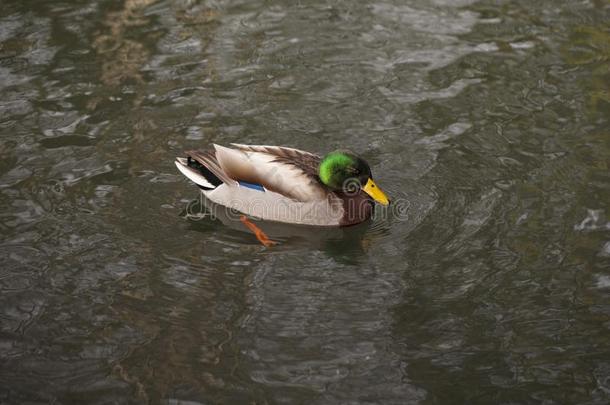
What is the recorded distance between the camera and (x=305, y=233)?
775 centimetres

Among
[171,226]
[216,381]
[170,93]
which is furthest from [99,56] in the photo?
[216,381]

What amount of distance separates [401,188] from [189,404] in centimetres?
325

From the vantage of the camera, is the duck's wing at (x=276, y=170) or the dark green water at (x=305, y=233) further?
the duck's wing at (x=276, y=170)

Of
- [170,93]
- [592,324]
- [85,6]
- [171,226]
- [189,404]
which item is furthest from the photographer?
[85,6]

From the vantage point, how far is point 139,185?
8133 millimetres

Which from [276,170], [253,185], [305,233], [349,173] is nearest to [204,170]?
[253,185]

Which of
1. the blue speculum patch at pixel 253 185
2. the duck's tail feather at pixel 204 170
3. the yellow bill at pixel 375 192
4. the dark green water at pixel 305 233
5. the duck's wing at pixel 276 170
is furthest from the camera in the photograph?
the duck's tail feather at pixel 204 170

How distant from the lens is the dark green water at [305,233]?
5.84 m

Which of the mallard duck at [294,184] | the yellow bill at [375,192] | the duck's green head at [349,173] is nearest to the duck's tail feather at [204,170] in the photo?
the mallard duck at [294,184]

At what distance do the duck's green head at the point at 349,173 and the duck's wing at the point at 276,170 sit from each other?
5.1 inches

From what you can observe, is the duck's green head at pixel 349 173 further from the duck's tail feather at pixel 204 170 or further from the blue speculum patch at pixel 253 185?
the duck's tail feather at pixel 204 170

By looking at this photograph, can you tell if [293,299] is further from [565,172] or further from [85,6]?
[85,6]

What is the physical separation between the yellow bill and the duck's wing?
1.19ft

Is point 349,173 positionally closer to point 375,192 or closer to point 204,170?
point 375,192
